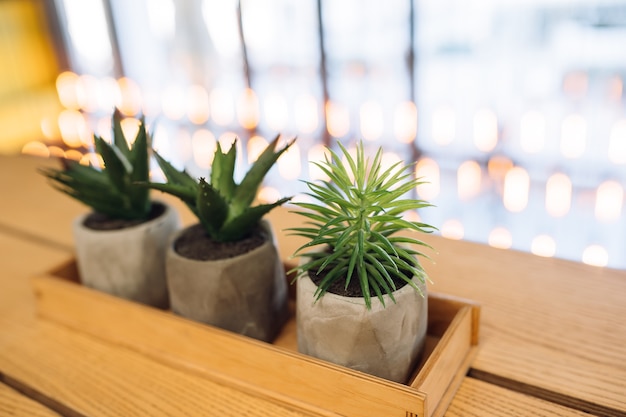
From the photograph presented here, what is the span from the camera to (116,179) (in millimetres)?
890

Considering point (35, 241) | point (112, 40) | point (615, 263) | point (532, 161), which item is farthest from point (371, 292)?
point (112, 40)

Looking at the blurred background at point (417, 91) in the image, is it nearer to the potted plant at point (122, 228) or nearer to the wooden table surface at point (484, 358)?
the wooden table surface at point (484, 358)

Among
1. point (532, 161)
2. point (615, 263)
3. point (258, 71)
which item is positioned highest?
point (258, 71)

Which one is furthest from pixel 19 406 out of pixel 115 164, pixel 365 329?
pixel 365 329

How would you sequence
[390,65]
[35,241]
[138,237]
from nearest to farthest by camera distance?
[138,237] < [35,241] < [390,65]

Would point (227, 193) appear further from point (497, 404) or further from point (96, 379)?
point (497, 404)

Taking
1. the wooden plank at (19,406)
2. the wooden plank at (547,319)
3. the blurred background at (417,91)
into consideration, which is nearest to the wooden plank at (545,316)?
the wooden plank at (547,319)

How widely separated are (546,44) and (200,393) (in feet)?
8.25

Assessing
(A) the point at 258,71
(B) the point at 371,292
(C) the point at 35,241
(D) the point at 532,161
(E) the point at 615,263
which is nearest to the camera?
(B) the point at 371,292

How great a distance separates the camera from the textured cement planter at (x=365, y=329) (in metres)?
0.67

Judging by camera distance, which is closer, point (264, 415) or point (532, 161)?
point (264, 415)

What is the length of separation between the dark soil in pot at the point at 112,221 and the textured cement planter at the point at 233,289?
0.12m

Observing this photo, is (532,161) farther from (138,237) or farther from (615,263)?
(138,237)

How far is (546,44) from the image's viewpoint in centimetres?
273
